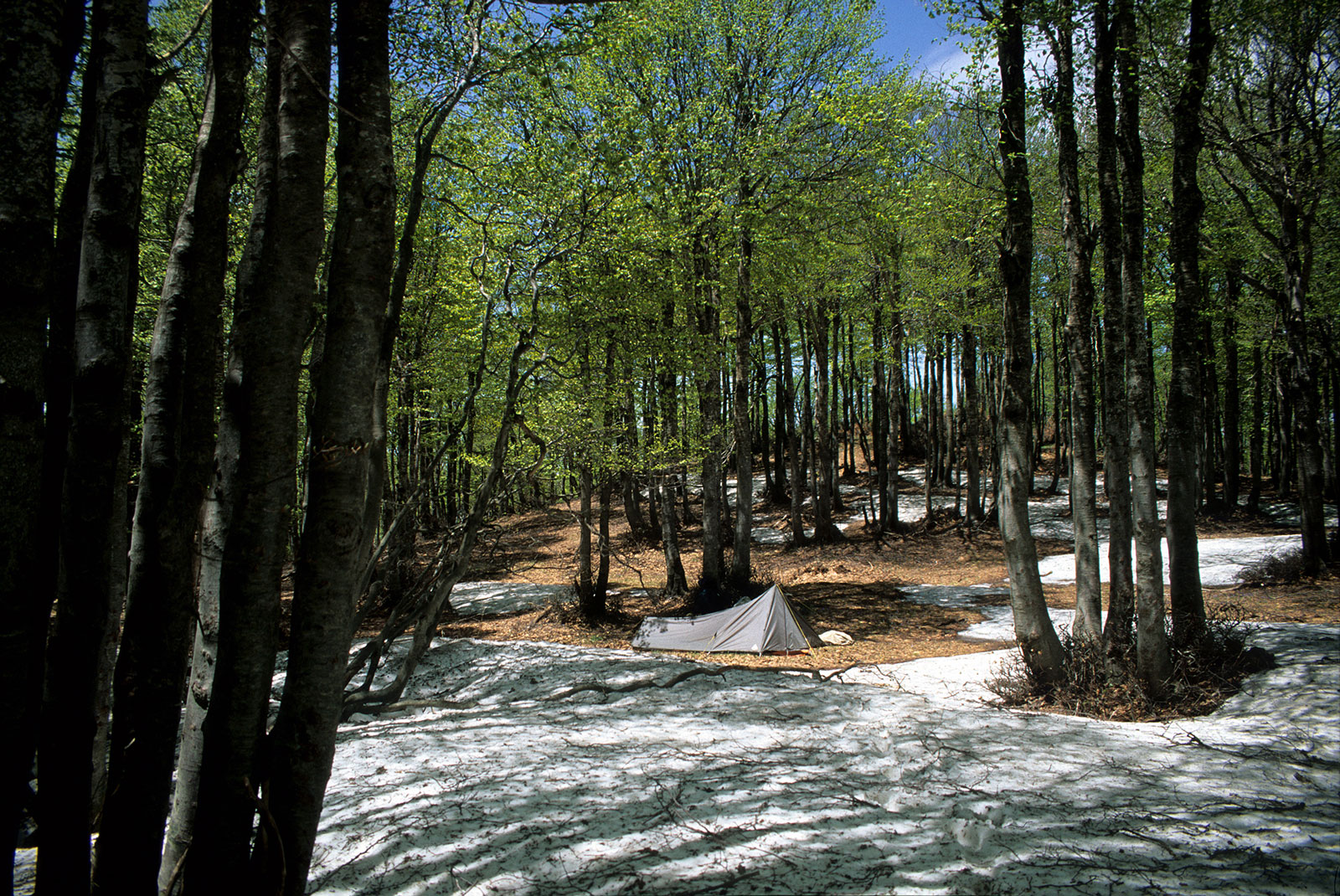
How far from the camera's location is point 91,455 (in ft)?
6.58

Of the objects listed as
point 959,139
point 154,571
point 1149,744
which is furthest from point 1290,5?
point 154,571

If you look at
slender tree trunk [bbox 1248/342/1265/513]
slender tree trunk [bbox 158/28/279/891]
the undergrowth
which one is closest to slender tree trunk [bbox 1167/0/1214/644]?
the undergrowth

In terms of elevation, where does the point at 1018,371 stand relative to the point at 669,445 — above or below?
above

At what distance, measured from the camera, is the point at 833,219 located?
13.9 meters

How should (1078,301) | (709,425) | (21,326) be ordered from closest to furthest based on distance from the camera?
(21,326) < (1078,301) < (709,425)

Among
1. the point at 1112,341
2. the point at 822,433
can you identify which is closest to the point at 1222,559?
the point at 822,433

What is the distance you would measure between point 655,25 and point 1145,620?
1232 cm

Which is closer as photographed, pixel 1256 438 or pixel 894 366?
pixel 894 366

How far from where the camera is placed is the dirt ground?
1000 cm

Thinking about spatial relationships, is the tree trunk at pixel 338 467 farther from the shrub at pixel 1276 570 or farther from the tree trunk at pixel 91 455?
the shrub at pixel 1276 570

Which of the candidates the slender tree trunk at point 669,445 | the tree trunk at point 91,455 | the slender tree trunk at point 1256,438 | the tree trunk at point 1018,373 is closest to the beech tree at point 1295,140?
the tree trunk at point 1018,373

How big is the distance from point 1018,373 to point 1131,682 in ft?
10.0

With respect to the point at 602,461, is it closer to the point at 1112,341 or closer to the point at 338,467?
the point at 1112,341

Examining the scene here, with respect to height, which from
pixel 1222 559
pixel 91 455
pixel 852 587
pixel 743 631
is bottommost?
pixel 852 587
